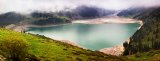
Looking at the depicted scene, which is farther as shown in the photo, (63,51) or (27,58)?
(63,51)

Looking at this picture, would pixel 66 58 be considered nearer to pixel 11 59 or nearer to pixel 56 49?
pixel 56 49

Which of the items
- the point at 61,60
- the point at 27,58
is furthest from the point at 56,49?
the point at 27,58

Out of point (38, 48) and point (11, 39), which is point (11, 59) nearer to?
point (11, 39)

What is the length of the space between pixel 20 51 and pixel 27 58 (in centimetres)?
690

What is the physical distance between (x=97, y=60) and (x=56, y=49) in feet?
40.6

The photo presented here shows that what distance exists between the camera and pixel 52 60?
7862cm

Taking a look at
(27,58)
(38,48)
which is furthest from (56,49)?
(27,58)

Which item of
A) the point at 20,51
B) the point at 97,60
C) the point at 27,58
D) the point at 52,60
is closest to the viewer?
the point at 20,51

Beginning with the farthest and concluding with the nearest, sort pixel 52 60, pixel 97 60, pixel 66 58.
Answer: pixel 97 60
pixel 66 58
pixel 52 60

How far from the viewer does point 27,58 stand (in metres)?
63.8

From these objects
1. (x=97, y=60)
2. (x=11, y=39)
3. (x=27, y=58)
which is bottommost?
(x=97, y=60)

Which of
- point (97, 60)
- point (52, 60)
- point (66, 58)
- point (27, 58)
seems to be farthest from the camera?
point (97, 60)

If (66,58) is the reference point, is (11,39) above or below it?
above

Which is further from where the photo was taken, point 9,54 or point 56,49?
point 56,49
